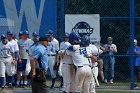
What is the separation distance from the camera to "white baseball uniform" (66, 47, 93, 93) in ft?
47.1

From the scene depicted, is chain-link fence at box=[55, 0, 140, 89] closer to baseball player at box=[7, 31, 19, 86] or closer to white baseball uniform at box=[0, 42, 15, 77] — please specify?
baseball player at box=[7, 31, 19, 86]

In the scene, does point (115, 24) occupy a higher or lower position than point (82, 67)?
higher

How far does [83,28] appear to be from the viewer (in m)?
20.3

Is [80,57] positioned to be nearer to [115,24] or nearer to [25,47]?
[25,47]

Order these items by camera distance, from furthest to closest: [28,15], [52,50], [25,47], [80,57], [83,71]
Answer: [28,15] < [25,47] < [52,50] < [80,57] < [83,71]

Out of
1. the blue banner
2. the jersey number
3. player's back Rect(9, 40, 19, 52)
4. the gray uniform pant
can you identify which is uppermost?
the blue banner

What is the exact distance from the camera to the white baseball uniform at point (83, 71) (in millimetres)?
14344

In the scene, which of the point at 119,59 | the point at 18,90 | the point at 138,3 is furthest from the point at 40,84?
the point at 138,3

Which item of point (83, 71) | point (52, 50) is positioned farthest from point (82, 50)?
point (52, 50)

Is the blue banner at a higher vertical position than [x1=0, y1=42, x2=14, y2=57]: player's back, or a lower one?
higher

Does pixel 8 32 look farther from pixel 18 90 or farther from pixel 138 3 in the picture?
pixel 138 3

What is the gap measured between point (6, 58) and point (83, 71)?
5.96m

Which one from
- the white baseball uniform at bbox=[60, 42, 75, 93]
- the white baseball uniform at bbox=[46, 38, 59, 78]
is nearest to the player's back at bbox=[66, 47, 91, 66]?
the white baseball uniform at bbox=[60, 42, 75, 93]

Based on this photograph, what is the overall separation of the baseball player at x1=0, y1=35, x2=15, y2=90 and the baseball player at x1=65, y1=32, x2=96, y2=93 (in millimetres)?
5145
